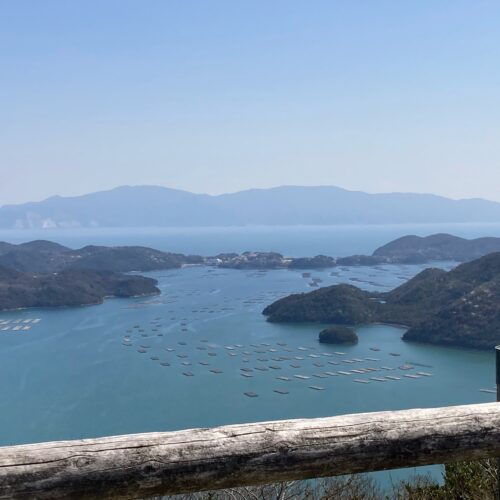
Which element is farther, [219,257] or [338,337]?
[219,257]

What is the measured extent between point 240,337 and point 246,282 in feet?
93.9

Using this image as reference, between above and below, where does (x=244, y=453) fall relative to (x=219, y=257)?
above

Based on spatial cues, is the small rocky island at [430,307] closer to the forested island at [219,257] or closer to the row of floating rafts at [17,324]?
the row of floating rafts at [17,324]

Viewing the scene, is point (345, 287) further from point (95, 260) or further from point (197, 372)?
point (95, 260)

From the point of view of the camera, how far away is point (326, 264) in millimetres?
81312

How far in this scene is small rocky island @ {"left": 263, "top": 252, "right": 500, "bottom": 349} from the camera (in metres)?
37.9

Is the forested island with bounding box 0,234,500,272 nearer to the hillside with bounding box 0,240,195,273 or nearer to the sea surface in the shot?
the hillside with bounding box 0,240,195,273

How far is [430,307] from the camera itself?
1789 inches

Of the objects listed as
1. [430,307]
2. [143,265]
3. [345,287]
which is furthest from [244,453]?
[143,265]

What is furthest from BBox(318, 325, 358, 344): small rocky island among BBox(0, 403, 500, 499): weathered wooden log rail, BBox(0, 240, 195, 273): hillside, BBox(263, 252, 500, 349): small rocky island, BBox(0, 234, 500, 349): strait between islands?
BBox(0, 240, 195, 273): hillside

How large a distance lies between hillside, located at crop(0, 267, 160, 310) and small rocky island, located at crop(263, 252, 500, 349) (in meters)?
20.0

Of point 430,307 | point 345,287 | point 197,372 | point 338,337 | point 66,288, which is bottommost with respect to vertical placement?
point 197,372

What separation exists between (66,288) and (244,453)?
60818 mm

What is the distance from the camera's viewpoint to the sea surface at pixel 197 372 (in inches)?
945
